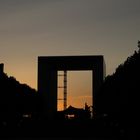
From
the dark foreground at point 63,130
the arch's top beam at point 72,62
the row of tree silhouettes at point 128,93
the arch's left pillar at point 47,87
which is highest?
the arch's top beam at point 72,62

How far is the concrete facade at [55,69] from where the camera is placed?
4311 inches

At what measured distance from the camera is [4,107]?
78.5 meters

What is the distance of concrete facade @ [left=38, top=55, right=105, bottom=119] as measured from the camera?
109500 mm

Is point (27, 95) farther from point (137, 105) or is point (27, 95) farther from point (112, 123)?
point (137, 105)

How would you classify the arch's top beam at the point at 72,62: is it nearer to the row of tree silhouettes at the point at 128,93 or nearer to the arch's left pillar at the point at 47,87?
the arch's left pillar at the point at 47,87

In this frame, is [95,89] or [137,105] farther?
[95,89]

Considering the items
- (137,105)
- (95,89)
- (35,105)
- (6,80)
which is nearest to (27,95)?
(35,105)

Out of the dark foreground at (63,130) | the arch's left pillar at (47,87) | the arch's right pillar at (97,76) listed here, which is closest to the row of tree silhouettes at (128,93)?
the dark foreground at (63,130)

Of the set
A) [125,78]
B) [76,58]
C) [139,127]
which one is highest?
[76,58]

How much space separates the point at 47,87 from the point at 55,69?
9.08 meters

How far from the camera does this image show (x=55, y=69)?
117625 millimetres

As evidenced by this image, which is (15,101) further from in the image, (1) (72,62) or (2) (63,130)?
(1) (72,62)

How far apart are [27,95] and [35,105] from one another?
331 cm

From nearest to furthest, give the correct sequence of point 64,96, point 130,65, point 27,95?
point 130,65 → point 27,95 → point 64,96
